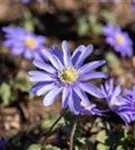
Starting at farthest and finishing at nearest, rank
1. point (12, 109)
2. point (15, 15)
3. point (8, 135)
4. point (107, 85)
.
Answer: point (15, 15)
point (12, 109)
point (8, 135)
point (107, 85)

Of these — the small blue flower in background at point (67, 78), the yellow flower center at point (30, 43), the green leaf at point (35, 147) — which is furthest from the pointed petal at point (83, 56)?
the yellow flower center at point (30, 43)

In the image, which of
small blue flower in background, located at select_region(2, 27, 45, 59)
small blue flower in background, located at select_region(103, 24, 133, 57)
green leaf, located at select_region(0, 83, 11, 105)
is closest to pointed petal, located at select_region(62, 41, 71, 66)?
green leaf, located at select_region(0, 83, 11, 105)

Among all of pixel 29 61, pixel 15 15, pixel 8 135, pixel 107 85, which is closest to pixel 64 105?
pixel 107 85

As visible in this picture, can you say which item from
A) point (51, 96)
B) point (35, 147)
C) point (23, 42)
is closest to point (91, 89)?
point (51, 96)

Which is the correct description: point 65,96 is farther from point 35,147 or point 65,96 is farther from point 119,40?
point 119,40

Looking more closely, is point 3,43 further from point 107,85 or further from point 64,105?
point 64,105

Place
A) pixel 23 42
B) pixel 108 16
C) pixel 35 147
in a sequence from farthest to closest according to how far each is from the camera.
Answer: pixel 108 16 → pixel 23 42 → pixel 35 147

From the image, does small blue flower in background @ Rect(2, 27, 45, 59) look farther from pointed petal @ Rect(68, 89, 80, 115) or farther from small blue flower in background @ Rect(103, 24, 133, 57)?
pointed petal @ Rect(68, 89, 80, 115)
